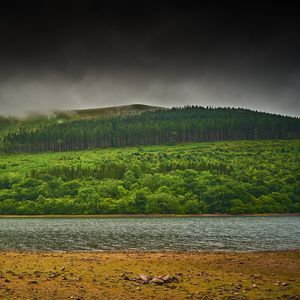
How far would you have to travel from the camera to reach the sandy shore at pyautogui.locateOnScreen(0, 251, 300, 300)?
2480cm

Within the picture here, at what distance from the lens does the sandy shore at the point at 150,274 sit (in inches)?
976

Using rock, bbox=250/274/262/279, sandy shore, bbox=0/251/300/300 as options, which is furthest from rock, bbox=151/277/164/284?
rock, bbox=250/274/262/279

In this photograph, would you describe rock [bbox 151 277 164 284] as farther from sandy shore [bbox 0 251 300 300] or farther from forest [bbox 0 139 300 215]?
forest [bbox 0 139 300 215]

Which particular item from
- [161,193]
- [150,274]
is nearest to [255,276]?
[150,274]

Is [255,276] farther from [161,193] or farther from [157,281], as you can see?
[161,193]

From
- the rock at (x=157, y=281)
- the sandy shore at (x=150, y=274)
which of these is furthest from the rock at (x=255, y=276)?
the rock at (x=157, y=281)

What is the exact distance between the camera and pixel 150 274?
32469mm

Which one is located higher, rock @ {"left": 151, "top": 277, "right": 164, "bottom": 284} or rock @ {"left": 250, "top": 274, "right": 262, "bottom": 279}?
rock @ {"left": 151, "top": 277, "right": 164, "bottom": 284}

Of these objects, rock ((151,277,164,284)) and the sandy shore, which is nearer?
the sandy shore

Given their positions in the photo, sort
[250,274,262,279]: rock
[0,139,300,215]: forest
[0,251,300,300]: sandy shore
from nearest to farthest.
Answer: [0,251,300,300]: sandy shore
[250,274,262,279]: rock
[0,139,300,215]: forest

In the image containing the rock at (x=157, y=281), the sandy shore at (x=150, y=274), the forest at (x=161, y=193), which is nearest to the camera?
the sandy shore at (x=150, y=274)

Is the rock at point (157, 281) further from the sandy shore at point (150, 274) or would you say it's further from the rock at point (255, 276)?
the rock at point (255, 276)

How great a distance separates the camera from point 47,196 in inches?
6875

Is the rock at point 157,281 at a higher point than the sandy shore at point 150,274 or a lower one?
higher
